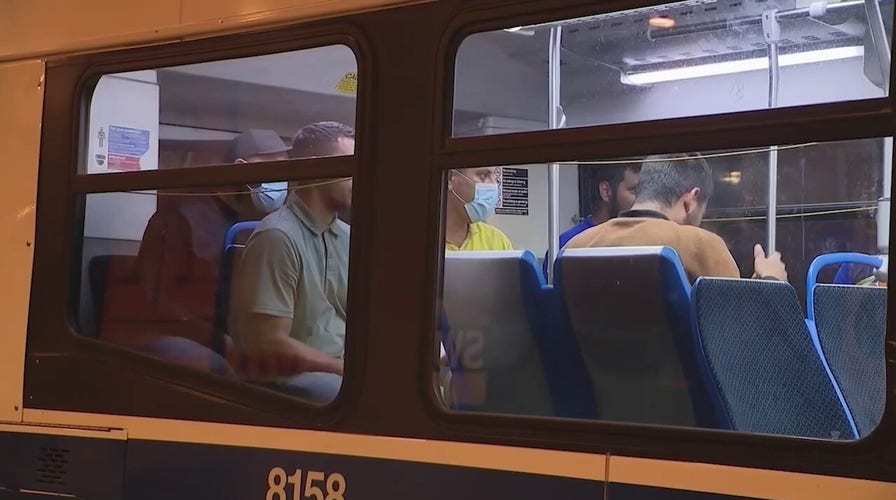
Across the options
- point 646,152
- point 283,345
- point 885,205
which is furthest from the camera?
point 283,345

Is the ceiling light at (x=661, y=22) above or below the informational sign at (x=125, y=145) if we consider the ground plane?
above

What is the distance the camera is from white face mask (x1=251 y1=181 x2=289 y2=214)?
2748 mm

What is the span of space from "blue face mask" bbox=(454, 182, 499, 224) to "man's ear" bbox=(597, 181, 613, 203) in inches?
9.8

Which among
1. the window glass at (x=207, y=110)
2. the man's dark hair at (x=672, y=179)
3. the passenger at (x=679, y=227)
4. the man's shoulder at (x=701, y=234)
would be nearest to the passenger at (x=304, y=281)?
the window glass at (x=207, y=110)

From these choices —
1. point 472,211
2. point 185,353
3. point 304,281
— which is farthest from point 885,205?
point 185,353

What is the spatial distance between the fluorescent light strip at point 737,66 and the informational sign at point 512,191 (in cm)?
43

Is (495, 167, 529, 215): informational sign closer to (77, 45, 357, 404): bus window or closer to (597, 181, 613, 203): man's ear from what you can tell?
(597, 181, 613, 203): man's ear

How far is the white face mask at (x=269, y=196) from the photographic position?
108 inches

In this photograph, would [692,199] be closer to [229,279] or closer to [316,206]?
[316,206]

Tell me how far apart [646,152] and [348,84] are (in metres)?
0.83

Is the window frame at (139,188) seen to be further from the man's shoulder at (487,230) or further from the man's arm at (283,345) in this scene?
the man's shoulder at (487,230)

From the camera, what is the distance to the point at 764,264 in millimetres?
2443

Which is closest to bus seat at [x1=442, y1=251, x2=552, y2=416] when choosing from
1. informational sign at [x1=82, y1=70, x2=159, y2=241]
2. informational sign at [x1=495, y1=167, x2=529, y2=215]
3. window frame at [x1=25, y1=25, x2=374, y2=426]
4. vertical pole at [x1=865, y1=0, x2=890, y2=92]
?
informational sign at [x1=495, y1=167, x2=529, y2=215]

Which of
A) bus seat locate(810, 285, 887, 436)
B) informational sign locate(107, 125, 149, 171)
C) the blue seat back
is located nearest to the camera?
bus seat locate(810, 285, 887, 436)
